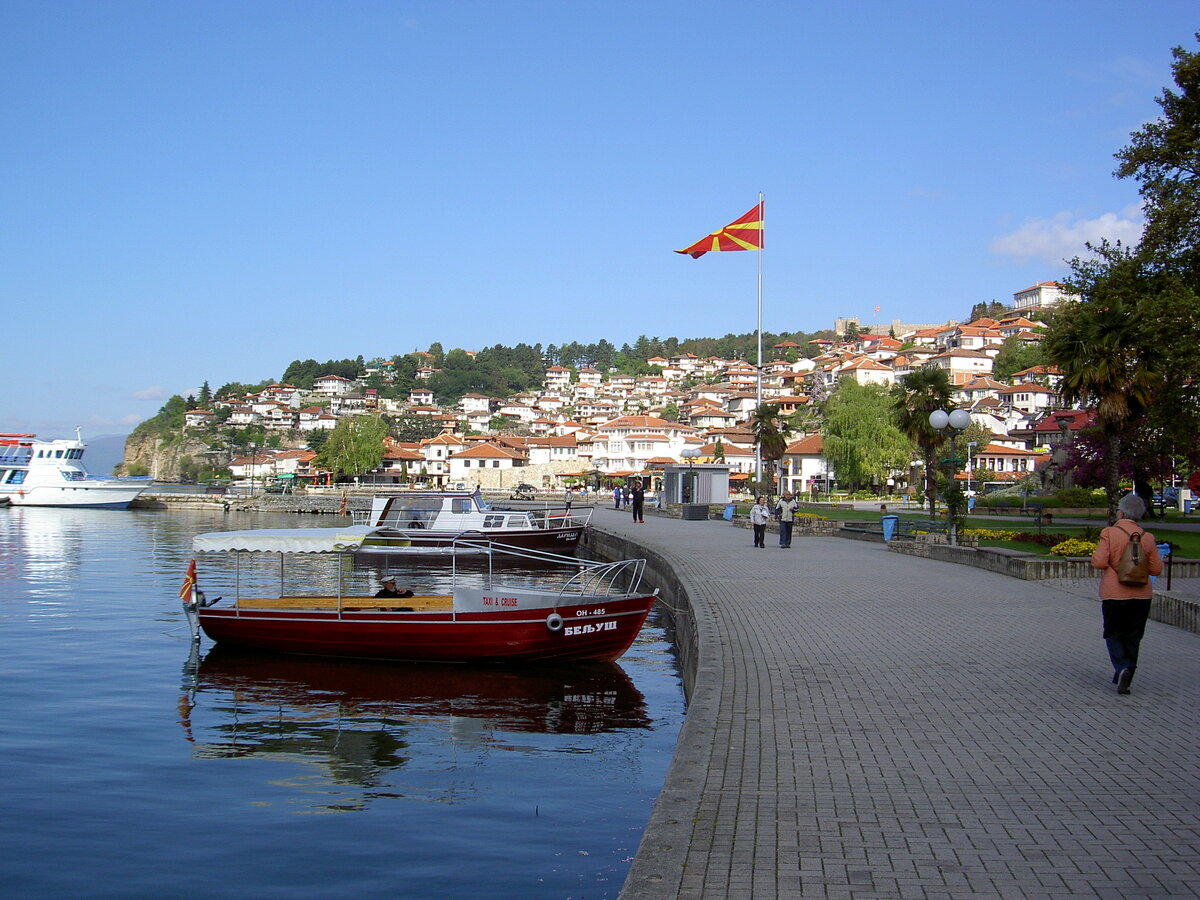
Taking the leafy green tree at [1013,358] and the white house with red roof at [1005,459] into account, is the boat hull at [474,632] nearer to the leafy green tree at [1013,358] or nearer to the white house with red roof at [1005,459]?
the white house with red roof at [1005,459]

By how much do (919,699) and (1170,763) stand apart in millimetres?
2255

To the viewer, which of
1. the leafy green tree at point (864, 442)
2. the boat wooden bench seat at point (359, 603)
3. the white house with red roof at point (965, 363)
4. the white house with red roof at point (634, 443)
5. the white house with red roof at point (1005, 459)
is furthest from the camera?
the white house with red roof at point (965, 363)

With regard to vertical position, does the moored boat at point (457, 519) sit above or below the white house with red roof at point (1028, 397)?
below

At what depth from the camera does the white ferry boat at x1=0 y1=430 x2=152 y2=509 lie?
83.7 meters

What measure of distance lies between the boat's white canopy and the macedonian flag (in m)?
A: 26.9

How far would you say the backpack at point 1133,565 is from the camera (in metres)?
8.93

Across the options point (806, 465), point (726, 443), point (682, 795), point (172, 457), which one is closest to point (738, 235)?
point (682, 795)

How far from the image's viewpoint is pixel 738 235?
42.2m

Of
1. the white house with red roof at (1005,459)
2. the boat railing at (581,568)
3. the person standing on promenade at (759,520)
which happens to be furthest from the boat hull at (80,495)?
the person standing on promenade at (759,520)

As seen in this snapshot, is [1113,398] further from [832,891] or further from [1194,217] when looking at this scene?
[832,891]

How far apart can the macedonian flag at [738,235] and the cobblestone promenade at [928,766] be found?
30.0 meters

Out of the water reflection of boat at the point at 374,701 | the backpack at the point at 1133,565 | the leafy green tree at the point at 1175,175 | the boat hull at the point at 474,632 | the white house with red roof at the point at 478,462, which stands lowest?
the water reflection of boat at the point at 374,701

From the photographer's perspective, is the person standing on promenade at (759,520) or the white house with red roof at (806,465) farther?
the white house with red roof at (806,465)

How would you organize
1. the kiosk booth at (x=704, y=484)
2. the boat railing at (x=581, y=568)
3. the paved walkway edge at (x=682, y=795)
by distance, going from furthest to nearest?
the kiosk booth at (x=704, y=484), the boat railing at (x=581, y=568), the paved walkway edge at (x=682, y=795)
